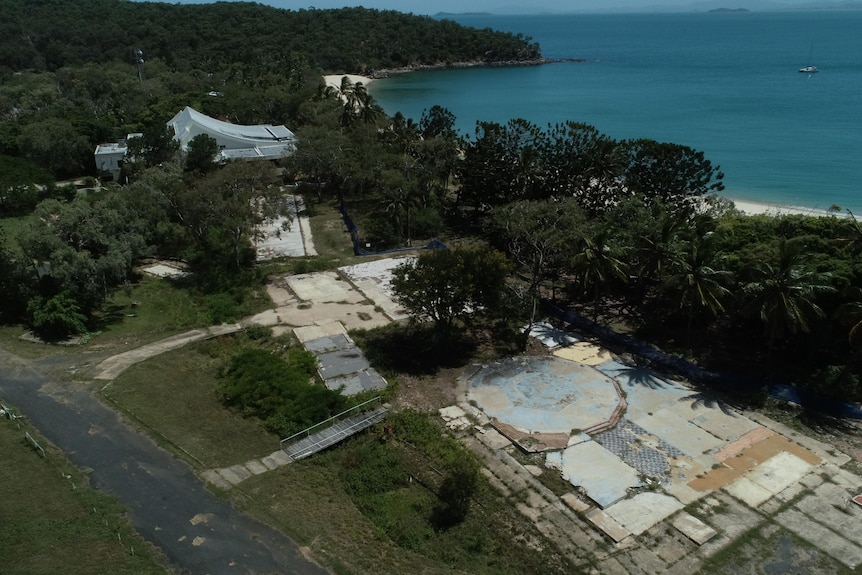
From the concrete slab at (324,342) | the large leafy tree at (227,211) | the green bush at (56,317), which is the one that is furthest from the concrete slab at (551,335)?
the green bush at (56,317)

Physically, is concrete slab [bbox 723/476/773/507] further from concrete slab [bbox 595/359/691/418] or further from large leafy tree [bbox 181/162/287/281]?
large leafy tree [bbox 181/162/287/281]

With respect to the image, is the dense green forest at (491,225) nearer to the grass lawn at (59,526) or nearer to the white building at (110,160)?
the white building at (110,160)

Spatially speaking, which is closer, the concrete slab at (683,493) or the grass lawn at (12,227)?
the concrete slab at (683,493)

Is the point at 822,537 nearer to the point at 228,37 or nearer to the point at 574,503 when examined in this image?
the point at 574,503

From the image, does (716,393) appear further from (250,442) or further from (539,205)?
(250,442)

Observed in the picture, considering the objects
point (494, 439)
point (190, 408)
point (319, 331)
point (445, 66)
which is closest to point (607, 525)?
point (494, 439)

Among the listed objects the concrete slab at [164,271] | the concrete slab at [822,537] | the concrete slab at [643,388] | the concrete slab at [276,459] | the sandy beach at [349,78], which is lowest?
the concrete slab at [822,537]
